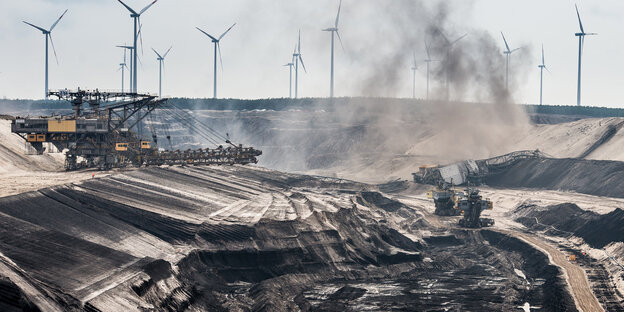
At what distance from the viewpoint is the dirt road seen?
70688 mm

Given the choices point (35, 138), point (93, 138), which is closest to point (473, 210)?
point (93, 138)

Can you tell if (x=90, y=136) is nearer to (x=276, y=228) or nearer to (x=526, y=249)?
(x=276, y=228)

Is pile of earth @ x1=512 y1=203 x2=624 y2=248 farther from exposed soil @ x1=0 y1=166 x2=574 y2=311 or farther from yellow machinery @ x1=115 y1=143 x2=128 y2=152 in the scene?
yellow machinery @ x1=115 y1=143 x2=128 y2=152

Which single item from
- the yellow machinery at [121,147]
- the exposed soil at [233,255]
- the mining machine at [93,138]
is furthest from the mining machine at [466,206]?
the yellow machinery at [121,147]

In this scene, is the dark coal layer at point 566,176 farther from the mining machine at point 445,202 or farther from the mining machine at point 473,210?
the mining machine at point 473,210

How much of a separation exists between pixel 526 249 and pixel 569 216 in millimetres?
19442

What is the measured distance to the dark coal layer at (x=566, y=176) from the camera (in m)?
149

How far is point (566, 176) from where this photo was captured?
161000mm

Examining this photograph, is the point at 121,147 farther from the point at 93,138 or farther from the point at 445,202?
the point at 445,202

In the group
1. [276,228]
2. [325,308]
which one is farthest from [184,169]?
[325,308]

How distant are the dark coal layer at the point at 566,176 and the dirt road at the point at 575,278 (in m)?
41.9

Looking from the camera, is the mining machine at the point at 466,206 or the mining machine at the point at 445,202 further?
the mining machine at the point at 445,202

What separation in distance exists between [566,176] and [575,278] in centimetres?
8232

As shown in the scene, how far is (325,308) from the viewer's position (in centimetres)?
7400
